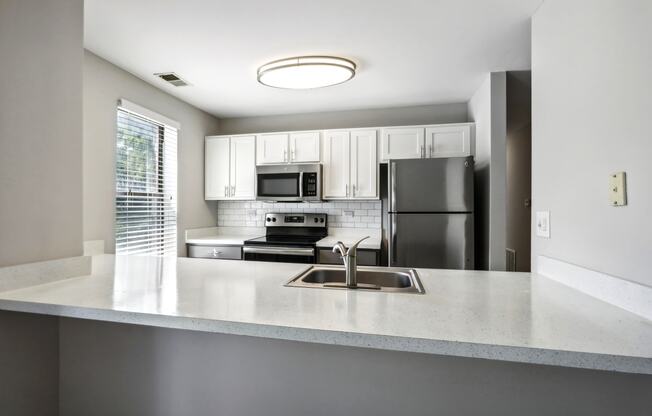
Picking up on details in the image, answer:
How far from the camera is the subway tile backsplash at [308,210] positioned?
143 inches

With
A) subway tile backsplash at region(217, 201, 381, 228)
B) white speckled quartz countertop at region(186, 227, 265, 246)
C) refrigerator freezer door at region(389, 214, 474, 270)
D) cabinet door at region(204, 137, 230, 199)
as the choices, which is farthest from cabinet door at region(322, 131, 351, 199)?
cabinet door at region(204, 137, 230, 199)

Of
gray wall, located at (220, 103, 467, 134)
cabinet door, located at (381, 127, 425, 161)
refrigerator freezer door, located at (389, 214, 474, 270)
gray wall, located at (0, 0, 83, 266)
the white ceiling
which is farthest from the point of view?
gray wall, located at (220, 103, 467, 134)

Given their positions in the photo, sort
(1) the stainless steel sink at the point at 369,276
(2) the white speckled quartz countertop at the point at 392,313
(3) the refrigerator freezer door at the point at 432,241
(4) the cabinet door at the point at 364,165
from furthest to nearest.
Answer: (4) the cabinet door at the point at 364,165 → (3) the refrigerator freezer door at the point at 432,241 → (1) the stainless steel sink at the point at 369,276 → (2) the white speckled quartz countertop at the point at 392,313

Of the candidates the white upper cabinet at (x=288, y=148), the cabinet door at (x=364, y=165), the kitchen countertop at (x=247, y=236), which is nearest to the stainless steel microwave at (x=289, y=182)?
the white upper cabinet at (x=288, y=148)

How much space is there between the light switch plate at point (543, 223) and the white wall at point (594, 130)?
35 millimetres

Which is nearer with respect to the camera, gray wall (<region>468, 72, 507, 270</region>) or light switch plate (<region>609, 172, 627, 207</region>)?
light switch plate (<region>609, 172, 627, 207</region>)

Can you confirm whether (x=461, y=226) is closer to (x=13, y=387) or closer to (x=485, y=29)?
(x=485, y=29)

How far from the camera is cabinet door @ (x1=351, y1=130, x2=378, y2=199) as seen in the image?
333 centimetres

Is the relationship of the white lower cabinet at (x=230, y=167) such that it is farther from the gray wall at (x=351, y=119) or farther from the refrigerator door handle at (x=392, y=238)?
the refrigerator door handle at (x=392, y=238)

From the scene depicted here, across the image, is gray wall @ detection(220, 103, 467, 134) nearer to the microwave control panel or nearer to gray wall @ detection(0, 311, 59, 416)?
the microwave control panel

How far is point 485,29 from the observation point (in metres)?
1.99

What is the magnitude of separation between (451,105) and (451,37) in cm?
147

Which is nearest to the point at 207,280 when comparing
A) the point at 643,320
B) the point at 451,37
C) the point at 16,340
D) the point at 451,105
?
the point at 16,340

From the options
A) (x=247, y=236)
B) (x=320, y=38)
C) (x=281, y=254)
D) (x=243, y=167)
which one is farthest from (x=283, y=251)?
(x=320, y=38)
